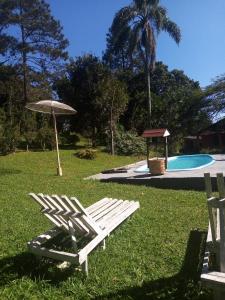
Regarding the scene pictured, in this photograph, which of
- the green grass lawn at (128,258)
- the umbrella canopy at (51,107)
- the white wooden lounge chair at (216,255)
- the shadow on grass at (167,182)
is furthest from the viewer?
the umbrella canopy at (51,107)

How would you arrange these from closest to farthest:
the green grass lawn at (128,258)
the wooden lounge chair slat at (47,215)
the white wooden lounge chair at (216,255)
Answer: the white wooden lounge chair at (216,255) → the green grass lawn at (128,258) → the wooden lounge chair slat at (47,215)

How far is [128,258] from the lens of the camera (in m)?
4.79

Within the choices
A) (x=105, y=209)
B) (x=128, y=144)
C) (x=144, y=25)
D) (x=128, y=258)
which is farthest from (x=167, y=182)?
(x=144, y=25)

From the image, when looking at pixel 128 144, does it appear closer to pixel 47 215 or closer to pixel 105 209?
pixel 105 209

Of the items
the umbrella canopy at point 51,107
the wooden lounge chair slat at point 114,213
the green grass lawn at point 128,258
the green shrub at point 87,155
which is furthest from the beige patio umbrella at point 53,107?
the wooden lounge chair slat at point 114,213

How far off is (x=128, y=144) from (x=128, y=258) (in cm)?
2091

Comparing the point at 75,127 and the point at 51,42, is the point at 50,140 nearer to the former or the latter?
the point at 75,127

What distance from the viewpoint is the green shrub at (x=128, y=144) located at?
1002 inches

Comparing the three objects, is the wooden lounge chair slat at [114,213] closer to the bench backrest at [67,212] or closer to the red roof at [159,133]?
the bench backrest at [67,212]

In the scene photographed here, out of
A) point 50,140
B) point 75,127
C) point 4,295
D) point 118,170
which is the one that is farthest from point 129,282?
point 75,127

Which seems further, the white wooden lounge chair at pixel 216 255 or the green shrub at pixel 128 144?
the green shrub at pixel 128 144

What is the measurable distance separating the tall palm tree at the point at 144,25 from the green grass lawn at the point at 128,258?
66.4 feet

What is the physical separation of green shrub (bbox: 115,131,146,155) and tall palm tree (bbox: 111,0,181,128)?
226 cm

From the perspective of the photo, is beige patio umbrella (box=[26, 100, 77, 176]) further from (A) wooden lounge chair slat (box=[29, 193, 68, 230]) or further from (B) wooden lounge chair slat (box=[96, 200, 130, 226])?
(A) wooden lounge chair slat (box=[29, 193, 68, 230])
